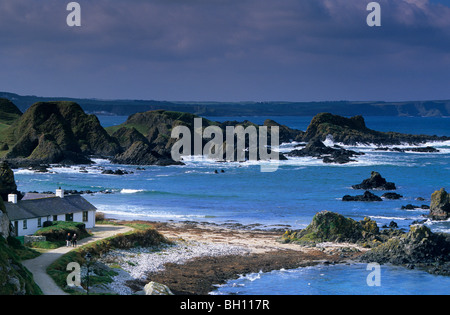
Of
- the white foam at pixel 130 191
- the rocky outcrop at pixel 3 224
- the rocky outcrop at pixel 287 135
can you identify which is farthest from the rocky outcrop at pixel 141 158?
the rocky outcrop at pixel 3 224

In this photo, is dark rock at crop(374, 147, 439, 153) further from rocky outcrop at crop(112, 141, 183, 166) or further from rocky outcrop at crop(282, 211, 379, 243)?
rocky outcrop at crop(282, 211, 379, 243)

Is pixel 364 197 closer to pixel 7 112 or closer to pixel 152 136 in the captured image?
pixel 152 136

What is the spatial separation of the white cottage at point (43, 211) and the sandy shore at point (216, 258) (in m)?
5.46

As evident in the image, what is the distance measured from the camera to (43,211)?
38.2 m

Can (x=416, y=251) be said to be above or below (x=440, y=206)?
below

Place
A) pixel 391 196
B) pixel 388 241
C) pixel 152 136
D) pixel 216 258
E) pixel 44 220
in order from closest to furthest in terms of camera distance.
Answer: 1. pixel 44 220
2. pixel 216 258
3. pixel 388 241
4. pixel 391 196
5. pixel 152 136

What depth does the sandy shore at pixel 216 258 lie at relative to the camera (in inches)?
1307

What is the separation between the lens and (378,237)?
43.7 metres

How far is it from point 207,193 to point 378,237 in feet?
107

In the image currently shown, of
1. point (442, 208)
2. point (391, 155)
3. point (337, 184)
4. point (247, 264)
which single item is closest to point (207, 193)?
point (337, 184)

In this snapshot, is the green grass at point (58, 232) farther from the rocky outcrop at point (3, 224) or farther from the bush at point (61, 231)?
the rocky outcrop at point (3, 224)

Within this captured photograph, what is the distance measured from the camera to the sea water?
48.3 m

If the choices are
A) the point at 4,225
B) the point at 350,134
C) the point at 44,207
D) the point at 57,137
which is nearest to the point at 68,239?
the point at 44,207

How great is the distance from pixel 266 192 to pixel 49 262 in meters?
46.5
